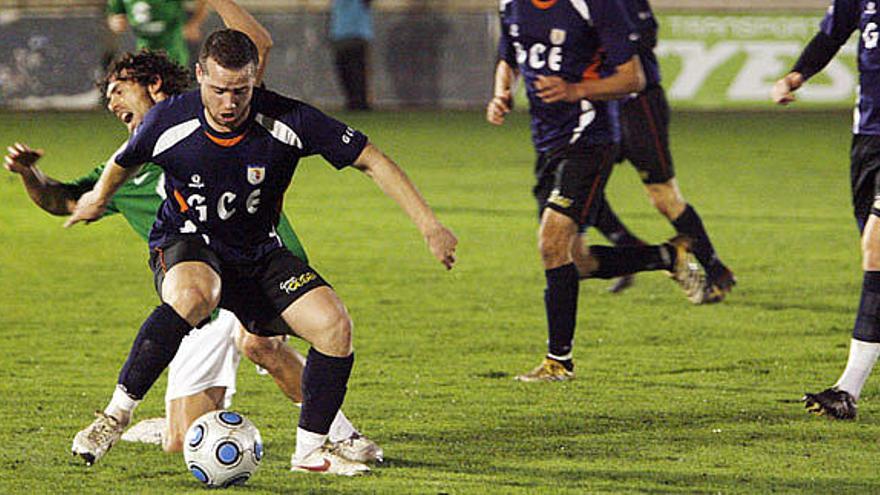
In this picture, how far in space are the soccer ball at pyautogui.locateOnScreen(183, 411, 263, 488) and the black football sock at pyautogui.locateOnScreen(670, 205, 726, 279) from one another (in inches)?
A: 176

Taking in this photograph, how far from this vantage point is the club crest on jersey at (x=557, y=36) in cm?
757

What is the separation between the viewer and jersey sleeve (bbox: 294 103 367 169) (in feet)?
18.0

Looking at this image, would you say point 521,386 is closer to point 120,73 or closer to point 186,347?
point 186,347

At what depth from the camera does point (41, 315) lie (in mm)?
8984

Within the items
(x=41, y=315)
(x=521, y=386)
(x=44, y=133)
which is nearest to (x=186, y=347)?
(x=521, y=386)

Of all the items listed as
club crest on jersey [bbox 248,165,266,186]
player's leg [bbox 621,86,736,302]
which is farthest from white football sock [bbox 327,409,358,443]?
player's leg [bbox 621,86,736,302]

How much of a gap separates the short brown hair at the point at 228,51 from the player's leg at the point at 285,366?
1.05 metres

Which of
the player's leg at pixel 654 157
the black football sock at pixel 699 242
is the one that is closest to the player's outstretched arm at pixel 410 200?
the black football sock at pixel 699 242

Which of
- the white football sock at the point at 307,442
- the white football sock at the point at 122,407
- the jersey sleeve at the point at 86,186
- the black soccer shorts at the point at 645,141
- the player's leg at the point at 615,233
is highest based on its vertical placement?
the jersey sleeve at the point at 86,186

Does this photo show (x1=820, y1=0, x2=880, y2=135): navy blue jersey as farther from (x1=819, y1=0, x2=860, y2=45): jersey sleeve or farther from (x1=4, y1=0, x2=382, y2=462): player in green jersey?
(x1=4, y1=0, x2=382, y2=462): player in green jersey

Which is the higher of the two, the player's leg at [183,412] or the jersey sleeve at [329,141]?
the jersey sleeve at [329,141]

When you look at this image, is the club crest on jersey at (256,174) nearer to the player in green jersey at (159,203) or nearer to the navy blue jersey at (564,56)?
the player in green jersey at (159,203)

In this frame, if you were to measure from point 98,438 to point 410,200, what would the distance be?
3.86ft

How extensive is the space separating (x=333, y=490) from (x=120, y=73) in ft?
5.42
